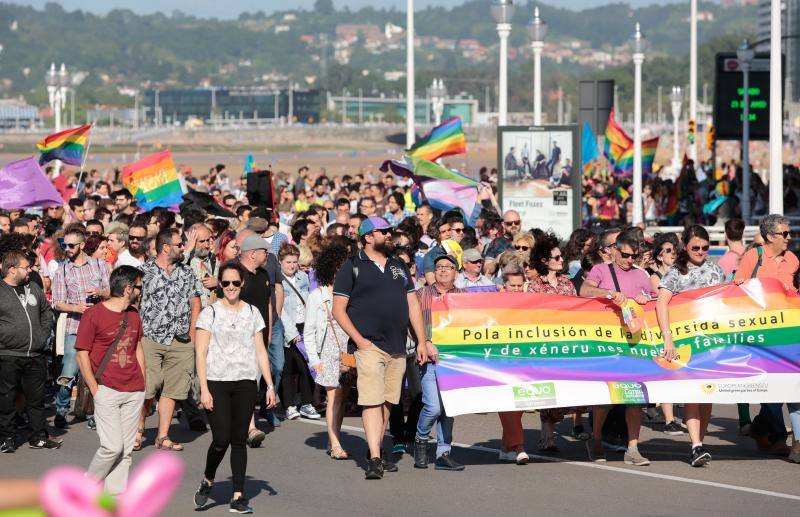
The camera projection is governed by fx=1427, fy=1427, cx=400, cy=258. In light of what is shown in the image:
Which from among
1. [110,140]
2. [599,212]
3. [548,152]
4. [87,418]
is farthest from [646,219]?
[110,140]

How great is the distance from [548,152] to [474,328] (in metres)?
9.55

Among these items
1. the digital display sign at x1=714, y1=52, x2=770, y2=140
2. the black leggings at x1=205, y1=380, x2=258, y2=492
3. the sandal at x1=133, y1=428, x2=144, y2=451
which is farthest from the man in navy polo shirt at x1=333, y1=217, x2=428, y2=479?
the digital display sign at x1=714, y1=52, x2=770, y2=140

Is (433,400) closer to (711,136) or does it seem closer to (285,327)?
(285,327)

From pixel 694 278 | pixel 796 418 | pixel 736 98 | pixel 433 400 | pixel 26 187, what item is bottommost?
pixel 796 418

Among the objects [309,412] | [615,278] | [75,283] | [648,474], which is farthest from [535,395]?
[75,283]

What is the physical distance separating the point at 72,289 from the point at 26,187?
4992 millimetres

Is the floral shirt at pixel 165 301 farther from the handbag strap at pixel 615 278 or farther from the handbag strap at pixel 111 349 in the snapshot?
the handbag strap at pixel 615 278

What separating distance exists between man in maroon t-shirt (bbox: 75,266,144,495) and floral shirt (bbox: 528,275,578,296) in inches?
114

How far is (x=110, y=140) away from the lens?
5719 inches

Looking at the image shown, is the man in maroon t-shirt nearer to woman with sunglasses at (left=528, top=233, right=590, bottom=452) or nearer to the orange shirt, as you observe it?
woman with sunglasses at (left=528, top=233, right=590, bottom=452)

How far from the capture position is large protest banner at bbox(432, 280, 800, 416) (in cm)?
885

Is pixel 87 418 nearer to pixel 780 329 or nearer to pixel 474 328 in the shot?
pixel 474 328

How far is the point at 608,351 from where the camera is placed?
8.93 m

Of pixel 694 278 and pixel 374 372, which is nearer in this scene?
pixel 374 372
